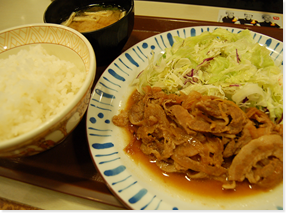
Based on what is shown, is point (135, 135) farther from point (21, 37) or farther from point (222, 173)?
point (21, 37)

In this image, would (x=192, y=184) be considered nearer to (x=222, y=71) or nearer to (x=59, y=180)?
(x=59, y=180)

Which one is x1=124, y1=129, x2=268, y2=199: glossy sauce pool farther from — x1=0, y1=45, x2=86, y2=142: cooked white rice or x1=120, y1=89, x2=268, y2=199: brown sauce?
x1=0, y1=45, x2=86, y2=142: cooked white rice

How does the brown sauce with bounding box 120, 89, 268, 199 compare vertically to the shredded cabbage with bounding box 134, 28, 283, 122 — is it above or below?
below

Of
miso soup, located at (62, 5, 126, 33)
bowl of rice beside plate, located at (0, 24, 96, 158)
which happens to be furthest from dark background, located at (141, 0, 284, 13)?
bowl of rice beside plate, located at (0, 24, 96, 158)

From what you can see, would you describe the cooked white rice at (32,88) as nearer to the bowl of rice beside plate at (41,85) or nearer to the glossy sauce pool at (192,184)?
the bowl of rice beside plate at (41,85)

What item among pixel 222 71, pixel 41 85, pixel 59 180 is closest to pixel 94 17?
pixel 41 85

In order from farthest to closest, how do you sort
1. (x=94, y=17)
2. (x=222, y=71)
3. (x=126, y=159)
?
(x=94, y=17) < (x=222, y=71) < (x=126, y=159)

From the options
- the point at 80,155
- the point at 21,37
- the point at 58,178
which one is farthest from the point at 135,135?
the point at 21,37
